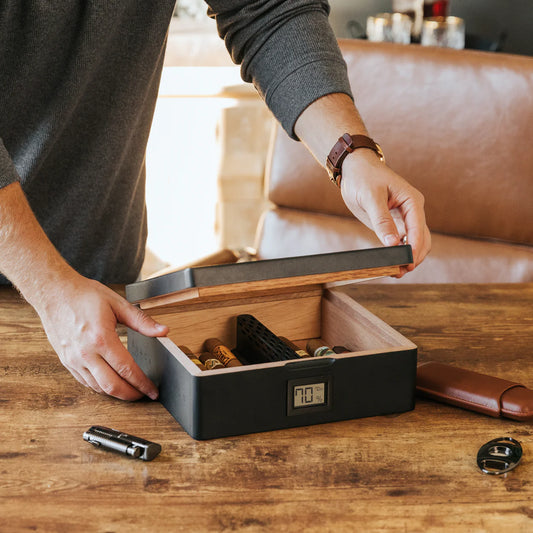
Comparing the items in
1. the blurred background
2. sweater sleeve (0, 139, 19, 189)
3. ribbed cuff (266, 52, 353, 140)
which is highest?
ribbed cuff (266, 52, 353, 140)

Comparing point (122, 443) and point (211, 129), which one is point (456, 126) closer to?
point (122, 443)

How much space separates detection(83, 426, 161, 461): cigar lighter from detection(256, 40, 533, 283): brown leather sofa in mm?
1290

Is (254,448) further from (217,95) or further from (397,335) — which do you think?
(217,95)

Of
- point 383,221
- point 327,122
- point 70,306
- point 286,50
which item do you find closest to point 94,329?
point 70,306

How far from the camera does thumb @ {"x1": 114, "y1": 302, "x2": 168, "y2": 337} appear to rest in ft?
3.27

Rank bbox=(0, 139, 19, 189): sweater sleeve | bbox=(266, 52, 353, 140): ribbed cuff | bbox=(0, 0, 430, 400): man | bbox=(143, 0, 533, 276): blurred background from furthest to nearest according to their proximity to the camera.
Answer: bbox=(143, 0, 533, 276): blurred background < bbox=(266, 52, 353, 140): ribbed cuff < bbox=(0, 0, 430, 400): man < bbox=(0, 139, 19, 189): sweater sleeve

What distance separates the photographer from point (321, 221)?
217 centimetres

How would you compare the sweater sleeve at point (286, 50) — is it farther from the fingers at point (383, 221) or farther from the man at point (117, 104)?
the fingers at point (383, 221)

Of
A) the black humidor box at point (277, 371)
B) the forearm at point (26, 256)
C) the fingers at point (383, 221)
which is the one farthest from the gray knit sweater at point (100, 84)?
the black humidor box at point (277, 371)

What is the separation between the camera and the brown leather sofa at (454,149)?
6.43 ft

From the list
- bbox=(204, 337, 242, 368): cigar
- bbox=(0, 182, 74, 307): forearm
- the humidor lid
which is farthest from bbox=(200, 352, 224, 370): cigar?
bbox=(0, 182, 74, 307): forearm

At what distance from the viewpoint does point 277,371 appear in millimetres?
951

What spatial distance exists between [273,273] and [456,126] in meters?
1.23

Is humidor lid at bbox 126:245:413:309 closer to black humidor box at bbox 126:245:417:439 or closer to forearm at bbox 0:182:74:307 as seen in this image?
black humidor box at bbox 126:245:417:439
